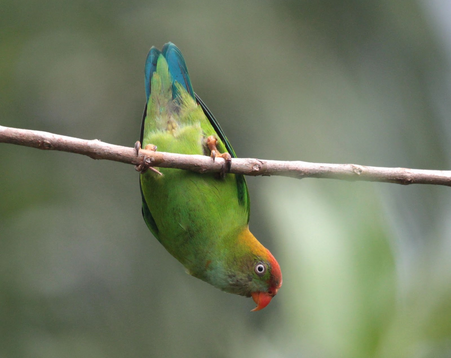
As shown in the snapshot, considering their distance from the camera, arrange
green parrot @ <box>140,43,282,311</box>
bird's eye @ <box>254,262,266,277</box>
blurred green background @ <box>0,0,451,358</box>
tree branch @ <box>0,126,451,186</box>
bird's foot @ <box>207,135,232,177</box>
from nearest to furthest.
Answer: tree branch @ <box>0,126,451,186</box>
bird's foot @ <box>207,135,232,177</box>
green parrot @ <box>140,43,282,311</box>
bird's eye @ <box>254,262,266,277</box>
blurred green background @ <box>0,0,451,358</box>

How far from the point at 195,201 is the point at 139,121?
2.98 m

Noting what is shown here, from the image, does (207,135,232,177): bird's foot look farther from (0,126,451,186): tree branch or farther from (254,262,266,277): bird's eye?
(254,262,266,277): bird's eye

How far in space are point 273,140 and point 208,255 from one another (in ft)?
9.17

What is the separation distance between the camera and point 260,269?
10.2ft

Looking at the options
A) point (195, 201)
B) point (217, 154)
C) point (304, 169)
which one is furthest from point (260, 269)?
point (304, 169)

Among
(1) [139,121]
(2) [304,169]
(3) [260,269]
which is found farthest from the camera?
(1) [139,121]

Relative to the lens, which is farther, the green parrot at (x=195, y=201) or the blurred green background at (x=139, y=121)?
the blurred green background at (x=139, y=121)

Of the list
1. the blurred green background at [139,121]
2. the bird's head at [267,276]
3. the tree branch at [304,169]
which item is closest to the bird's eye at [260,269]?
the bird's head at [267,276]

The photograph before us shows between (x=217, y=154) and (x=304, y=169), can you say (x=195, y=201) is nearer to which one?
(x=217, y=154)

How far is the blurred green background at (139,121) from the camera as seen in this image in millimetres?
5090

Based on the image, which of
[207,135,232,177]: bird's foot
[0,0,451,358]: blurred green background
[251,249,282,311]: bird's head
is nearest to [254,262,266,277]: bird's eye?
[251,249,282,311]: bird's head

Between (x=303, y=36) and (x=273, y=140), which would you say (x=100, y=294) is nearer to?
(x=273, y=140)

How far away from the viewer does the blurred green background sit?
5.09 metres

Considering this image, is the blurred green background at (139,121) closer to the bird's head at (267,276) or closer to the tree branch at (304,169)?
the bird's head at (267,276)
